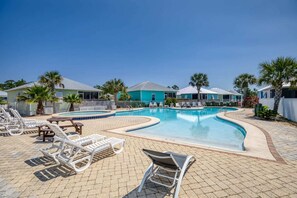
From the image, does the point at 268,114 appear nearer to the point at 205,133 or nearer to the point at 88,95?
the point at 205,133

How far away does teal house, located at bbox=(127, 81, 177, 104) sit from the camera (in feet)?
103

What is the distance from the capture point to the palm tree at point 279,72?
37.3ft

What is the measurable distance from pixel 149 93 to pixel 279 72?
22.8 m

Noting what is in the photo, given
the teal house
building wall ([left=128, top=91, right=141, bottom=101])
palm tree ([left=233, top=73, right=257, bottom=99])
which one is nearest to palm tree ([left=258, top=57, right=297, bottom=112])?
palm tree ([left=233, top=73, right=257, bottom=99])

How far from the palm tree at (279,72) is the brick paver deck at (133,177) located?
9850 mm

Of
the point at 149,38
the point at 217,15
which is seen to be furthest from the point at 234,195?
the point at 149,38

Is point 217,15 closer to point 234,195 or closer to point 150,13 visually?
point 150,13

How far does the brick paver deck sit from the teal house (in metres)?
26.6

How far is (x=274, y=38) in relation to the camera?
47.5ft

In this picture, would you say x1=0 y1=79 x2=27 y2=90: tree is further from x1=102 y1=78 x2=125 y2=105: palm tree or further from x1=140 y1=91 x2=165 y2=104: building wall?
x1=140 y1=91 x2=165 y2=104: building wall

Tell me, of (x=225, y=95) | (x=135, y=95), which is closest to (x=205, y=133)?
(x=135, y=95)

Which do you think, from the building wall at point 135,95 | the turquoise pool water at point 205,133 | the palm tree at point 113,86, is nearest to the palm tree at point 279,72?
the turquoise pool water at point 205,133

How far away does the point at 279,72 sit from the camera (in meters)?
11.6

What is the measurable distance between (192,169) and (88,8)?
1459cm
